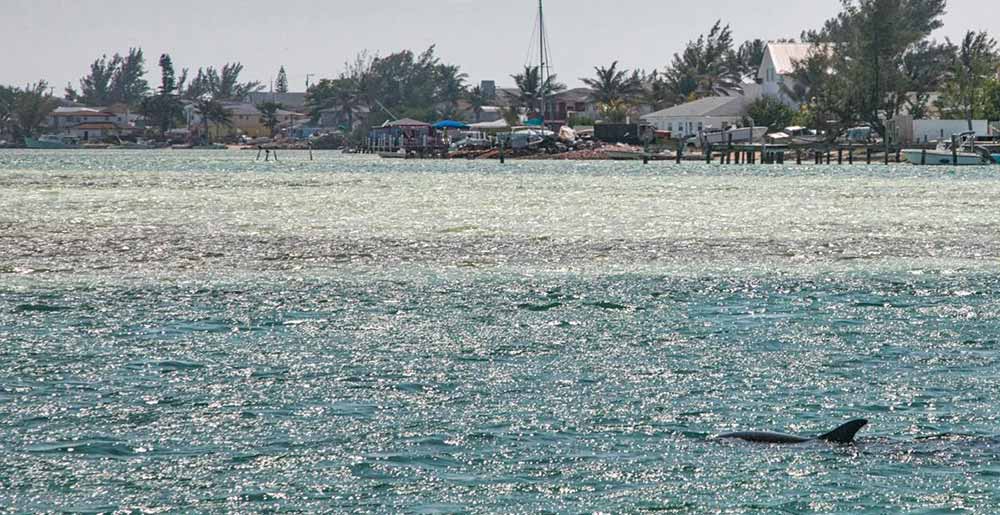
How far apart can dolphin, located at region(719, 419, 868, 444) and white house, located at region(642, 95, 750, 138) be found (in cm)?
13064

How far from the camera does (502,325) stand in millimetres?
25859

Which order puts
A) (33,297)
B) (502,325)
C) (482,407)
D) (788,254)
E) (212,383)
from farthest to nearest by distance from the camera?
1. (788,254)
2. (33,297)
3. (502,325)
4. (212,383)
5. (482,407)

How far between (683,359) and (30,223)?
36.1m

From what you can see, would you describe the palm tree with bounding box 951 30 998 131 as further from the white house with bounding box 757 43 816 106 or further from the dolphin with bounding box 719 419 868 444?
the dolphin with bounding box 719 419 868 444

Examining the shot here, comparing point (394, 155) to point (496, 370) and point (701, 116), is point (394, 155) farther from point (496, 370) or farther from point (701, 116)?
point (496, 370)

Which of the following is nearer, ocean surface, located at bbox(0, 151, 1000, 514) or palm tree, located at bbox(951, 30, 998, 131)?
ocean surface, located at bbox(0, 151, 1000, 514)

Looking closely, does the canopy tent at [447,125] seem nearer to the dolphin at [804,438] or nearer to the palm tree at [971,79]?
the palm tree at [971,79]

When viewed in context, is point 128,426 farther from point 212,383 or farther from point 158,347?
point 158,347

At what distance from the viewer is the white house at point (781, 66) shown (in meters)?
157

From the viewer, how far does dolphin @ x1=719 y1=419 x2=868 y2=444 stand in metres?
Result: 16.3

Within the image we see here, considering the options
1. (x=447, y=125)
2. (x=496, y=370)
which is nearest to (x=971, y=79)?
(x=447, y=125)

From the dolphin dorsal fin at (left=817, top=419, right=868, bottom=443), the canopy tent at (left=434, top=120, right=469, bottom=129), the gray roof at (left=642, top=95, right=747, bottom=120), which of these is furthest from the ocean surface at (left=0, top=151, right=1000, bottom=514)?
the canopy tent at (left=434, top=120, right=469, bottom=129)

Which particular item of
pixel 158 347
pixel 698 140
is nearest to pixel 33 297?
pixel 158 347

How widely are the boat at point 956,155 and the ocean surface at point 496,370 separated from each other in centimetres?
6607
